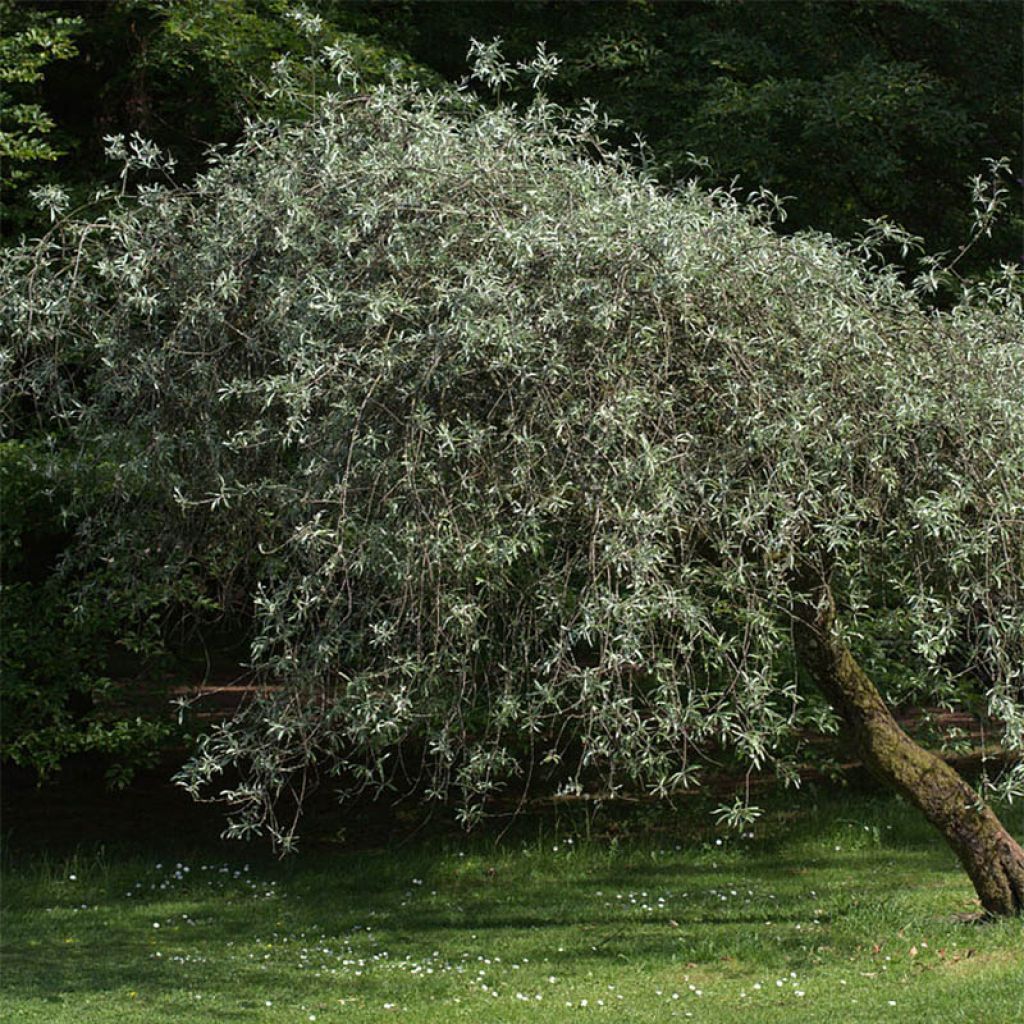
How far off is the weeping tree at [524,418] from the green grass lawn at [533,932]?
3.95 feet

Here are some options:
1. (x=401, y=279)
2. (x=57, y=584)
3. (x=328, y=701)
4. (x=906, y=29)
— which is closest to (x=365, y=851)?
(x=57, y=584)

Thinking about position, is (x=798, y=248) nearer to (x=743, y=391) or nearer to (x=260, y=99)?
(x=743, y=391)

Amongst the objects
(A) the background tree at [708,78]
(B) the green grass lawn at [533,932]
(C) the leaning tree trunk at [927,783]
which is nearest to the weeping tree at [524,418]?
(C) the leaning tree trunk at [927,783]

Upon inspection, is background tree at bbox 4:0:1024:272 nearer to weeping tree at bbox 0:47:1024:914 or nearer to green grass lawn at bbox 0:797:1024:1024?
green grass lawn at bbox 0:797:1024:1024

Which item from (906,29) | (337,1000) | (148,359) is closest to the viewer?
(148,359)

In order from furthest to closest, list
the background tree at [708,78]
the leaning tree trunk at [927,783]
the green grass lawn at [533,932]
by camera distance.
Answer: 1. the background tree at [708,78]
2. the leaning tree trunk at [927,783]
3. the green grass lawn at [533,932]

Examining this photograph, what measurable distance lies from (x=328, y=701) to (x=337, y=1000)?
177cm

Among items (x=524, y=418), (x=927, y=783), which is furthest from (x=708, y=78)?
(x=524, y=418)

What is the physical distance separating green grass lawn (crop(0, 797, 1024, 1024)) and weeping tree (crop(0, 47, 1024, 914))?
3.95 ft

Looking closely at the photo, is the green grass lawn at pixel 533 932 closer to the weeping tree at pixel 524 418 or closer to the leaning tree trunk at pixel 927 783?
the leaning tree trunk at pixel 927 783

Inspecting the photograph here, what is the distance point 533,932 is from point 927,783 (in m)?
2.46

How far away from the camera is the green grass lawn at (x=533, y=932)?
6.62m

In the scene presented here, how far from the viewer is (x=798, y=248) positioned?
6.09 metres

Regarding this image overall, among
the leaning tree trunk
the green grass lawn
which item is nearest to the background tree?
the green grass lawn
